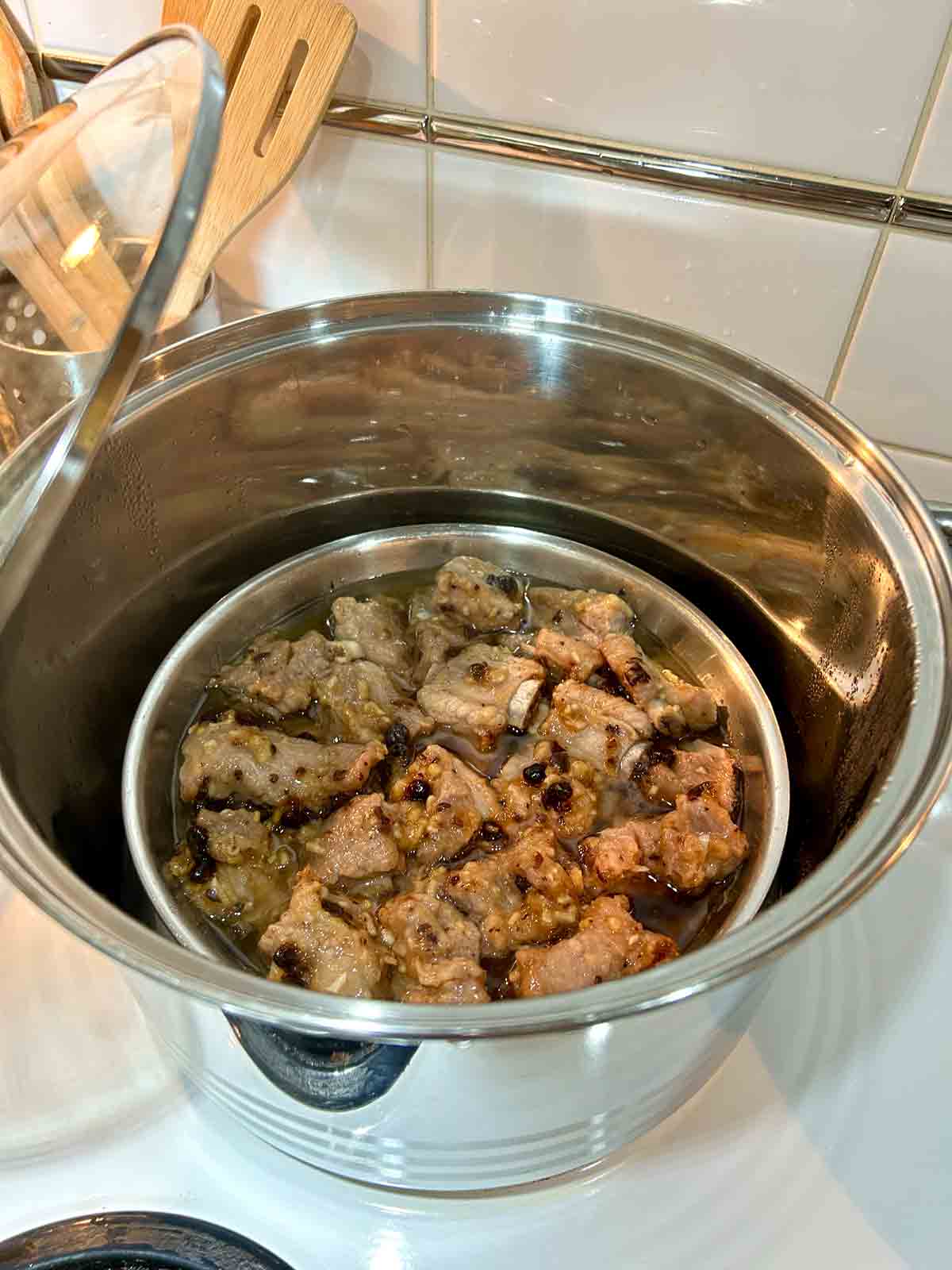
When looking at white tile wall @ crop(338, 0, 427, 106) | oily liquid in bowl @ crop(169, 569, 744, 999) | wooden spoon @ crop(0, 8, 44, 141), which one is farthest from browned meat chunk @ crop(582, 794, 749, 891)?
wooden spoon @ crop(0, 8, 44, 141)

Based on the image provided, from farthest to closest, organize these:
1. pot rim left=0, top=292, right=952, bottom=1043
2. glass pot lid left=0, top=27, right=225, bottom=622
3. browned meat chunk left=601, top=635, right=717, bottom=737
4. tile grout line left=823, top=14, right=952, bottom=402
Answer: browned meat chunk left=601, top=635, right=717, bottom=737 → tile grout line left=823, top=14, right=952, bottom=402 → glass pot lid left=0, top=27, right=225, bottom=622 → pot rim left=0, top=292, right=952, bottom=1043

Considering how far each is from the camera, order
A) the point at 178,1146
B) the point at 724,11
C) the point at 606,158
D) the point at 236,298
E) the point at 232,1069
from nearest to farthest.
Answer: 1. the point at 232,1069
2. the point at 178,1146
3. the point at 724,11
4. the point at 606,158
5. the point at 236,298

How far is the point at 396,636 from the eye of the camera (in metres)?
1.15

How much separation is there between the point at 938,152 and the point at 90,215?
81 cm

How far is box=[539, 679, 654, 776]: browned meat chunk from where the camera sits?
3.31ft

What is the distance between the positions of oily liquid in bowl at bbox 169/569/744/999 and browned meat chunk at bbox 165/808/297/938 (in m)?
0.01

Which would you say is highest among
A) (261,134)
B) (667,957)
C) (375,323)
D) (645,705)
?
(261,134)

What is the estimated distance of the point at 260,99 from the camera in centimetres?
112

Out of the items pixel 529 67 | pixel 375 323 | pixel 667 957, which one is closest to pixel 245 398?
pixel 375 323

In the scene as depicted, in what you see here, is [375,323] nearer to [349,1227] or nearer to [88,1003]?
[88,1003]

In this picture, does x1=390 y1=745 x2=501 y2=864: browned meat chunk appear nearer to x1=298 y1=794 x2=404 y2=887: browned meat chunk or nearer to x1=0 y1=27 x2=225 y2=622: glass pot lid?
x1=298 y1=794 x2=404 y2=887: browned meat chunk

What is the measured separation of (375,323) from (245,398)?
0.17 m

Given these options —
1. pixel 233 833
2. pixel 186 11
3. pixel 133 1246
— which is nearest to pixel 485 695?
pixel 233 833

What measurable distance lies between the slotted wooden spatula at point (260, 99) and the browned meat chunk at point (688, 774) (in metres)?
0.71
